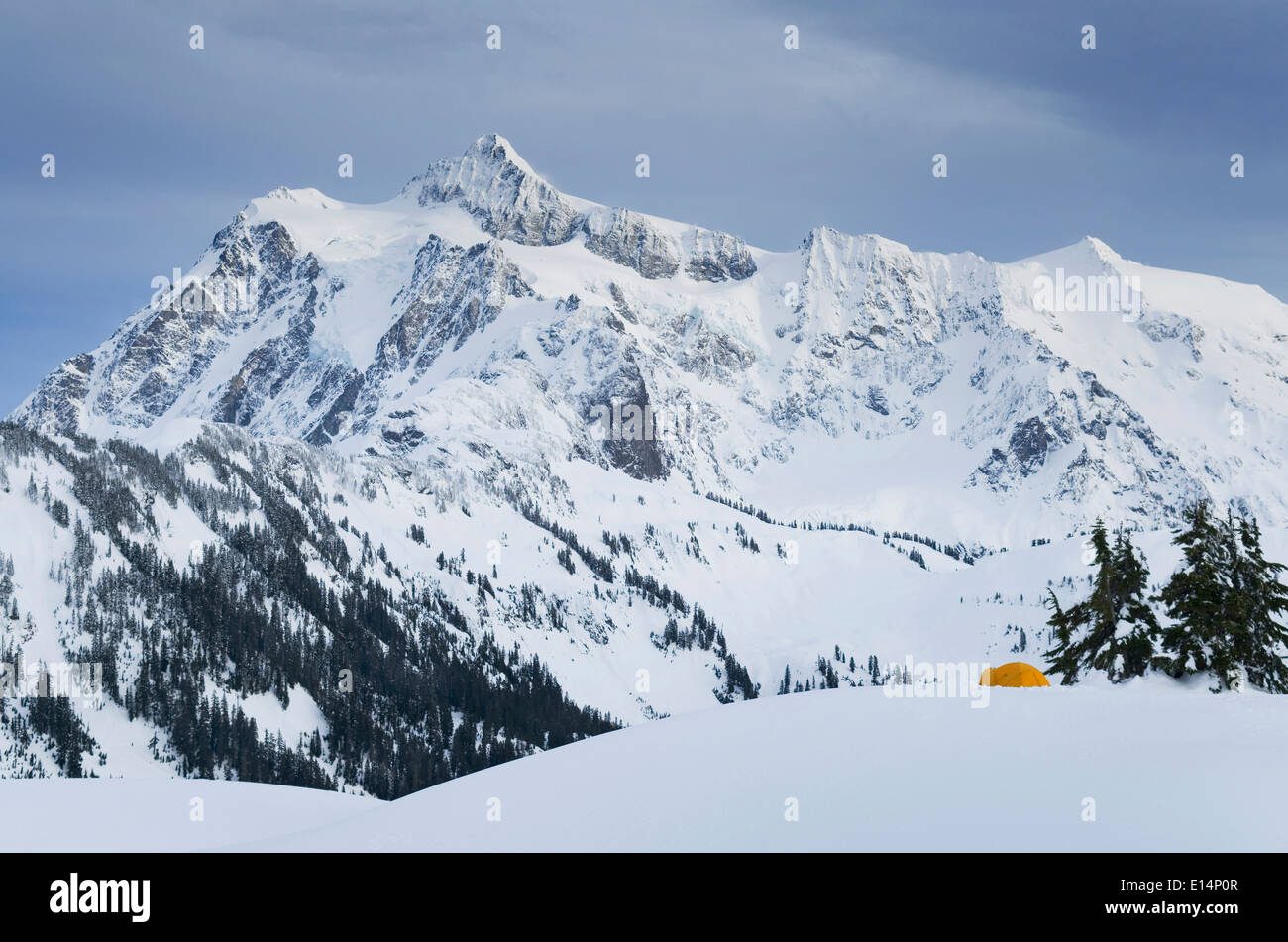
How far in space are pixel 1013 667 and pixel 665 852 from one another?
1933cm

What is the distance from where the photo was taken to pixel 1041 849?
11055mm

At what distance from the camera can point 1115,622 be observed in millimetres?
33094

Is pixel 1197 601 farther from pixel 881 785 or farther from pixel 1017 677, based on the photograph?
pixel 881 785

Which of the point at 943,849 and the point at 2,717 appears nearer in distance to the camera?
the point at 943,849

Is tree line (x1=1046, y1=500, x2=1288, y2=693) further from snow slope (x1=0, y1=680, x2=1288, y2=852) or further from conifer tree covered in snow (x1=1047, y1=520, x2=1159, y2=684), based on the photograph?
snow slope (x1=0, y1=680, x2=1288, y2=852)

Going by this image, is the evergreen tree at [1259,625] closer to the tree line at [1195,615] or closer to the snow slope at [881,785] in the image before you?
the tree line at [1195,615]

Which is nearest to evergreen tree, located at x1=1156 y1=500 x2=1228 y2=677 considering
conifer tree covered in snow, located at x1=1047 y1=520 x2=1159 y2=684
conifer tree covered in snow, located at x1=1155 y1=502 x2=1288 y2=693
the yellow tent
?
conifer tree covered in snow, located at x1=1155 y1=502 x2=1288 y2=693

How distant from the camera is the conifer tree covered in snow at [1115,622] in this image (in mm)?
31391

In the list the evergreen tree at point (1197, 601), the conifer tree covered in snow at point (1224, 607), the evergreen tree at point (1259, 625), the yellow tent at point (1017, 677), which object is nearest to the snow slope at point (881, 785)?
the yellow tent at point (1017, 677)

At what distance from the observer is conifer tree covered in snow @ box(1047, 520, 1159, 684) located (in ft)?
103
